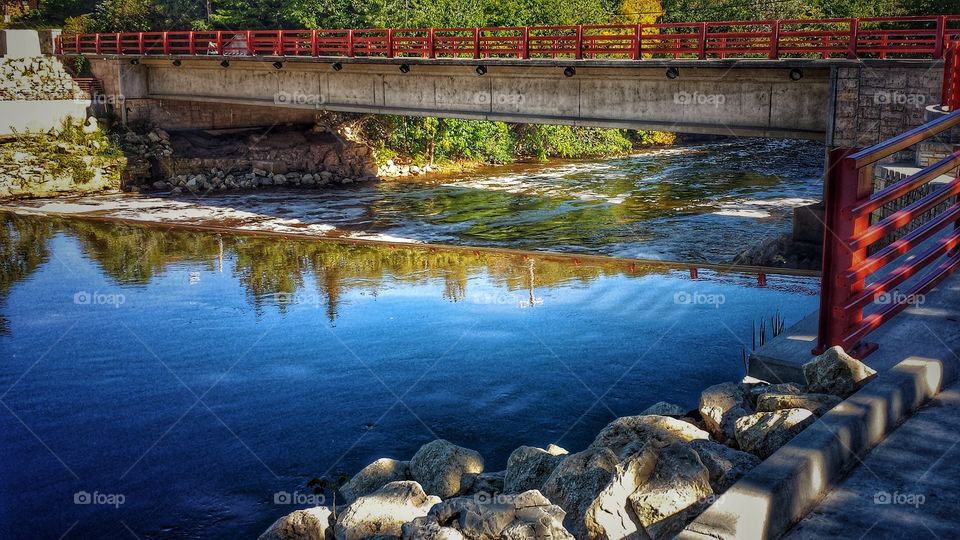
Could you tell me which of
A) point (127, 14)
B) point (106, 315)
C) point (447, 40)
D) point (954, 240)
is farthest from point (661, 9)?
point (954, 240)

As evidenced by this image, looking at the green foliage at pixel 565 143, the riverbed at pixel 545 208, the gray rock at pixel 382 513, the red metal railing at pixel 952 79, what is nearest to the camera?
the gray rock at pixel 382 513

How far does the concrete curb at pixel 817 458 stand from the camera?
443 cm

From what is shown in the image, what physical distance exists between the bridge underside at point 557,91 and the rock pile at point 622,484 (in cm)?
1637

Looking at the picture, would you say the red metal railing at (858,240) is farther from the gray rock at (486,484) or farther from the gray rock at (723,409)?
the gray rock at (486,484)

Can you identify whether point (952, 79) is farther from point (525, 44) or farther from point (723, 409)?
point (723, 409)

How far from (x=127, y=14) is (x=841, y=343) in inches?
2086

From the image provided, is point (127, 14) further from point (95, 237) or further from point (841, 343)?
point (841, 343)

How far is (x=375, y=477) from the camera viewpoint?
888cm

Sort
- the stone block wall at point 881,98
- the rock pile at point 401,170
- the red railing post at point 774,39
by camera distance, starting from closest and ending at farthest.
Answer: the stone block wall at point 881,98 → the red railing post at point 774,39 → the rock pile at point 401,170

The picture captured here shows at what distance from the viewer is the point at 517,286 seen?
20.4 m

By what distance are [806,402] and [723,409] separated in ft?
5.71

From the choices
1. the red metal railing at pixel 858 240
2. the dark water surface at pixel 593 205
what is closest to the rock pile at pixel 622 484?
the red metal railing at pixel 858 240

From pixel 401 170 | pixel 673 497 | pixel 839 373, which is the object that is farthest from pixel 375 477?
pixel 401 170

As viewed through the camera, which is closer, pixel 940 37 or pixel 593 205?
pixel 940 37
